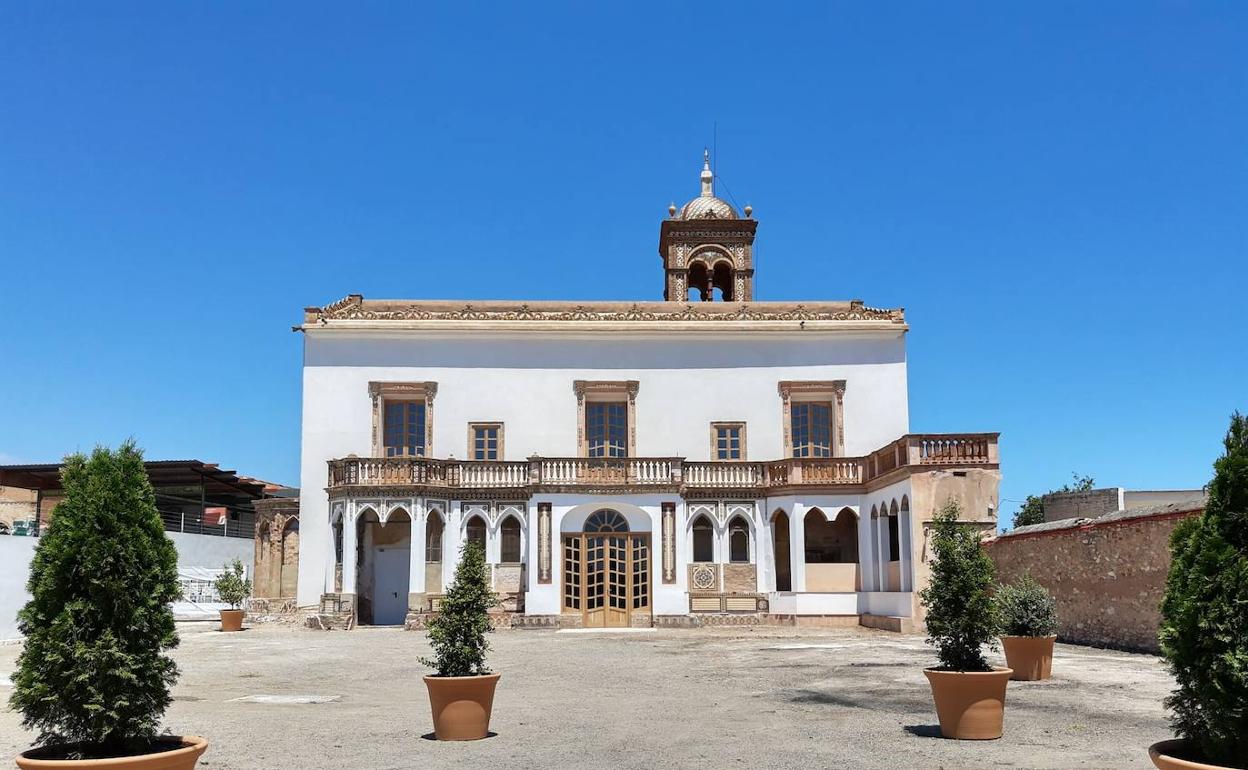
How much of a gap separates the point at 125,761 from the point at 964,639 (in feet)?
23.6

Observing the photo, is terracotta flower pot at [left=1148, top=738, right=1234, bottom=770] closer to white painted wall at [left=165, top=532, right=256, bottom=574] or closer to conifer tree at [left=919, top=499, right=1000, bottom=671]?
conifer tree at [left=919, top=499, right=1000, bottom=671]

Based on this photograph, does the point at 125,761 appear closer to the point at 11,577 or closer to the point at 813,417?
the point at 11,577

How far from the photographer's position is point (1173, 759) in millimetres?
5527

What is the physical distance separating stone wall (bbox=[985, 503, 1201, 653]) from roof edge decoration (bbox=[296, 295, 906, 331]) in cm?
1182

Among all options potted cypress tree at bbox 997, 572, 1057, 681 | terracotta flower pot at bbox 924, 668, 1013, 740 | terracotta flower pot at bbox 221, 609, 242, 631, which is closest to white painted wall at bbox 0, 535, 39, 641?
terracotta flower pot at bbox 221, 609, 242, 631

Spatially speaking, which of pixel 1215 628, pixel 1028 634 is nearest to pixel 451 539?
pixel 1028 634

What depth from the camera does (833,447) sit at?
32.8 meters

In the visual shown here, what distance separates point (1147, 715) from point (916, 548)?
13662 mm

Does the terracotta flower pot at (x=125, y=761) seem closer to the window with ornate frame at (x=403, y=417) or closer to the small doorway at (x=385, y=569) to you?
the small doorway at (x=385, y=569)

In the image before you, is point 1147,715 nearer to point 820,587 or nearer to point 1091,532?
point 1091,532

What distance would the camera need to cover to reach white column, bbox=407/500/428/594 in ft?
96.7

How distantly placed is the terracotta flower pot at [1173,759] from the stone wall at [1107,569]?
433 inches

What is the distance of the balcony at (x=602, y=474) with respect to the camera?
1176 inches

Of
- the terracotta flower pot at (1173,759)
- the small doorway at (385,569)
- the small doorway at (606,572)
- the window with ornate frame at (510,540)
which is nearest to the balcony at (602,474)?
the window with ornate frame at (510,540)
